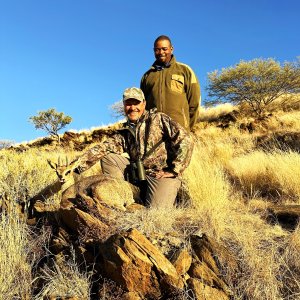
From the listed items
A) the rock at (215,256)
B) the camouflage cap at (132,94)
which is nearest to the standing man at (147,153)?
the camouflage cap at (132,94)

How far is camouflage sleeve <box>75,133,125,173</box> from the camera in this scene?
5.22 m

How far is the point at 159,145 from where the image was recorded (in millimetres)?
5168

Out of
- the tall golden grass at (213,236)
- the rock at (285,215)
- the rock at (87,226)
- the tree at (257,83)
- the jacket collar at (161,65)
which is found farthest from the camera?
the tree at (257,83)

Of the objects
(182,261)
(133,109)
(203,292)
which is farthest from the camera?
(133,109)

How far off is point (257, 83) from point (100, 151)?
65.1 ft

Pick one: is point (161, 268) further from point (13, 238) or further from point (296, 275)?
point (13, 238)

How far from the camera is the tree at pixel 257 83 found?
75.6ft

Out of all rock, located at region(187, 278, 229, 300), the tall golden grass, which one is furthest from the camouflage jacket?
rock, located at region(187, 278, 229, 300)

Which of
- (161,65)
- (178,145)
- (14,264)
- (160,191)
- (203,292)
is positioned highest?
(161,65)

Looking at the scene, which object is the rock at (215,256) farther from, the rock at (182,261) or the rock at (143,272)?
the rock at (143,272)

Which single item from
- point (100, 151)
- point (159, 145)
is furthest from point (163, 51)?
point (100, 151)

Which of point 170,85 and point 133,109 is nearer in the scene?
point 133,109

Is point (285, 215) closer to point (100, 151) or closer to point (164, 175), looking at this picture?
point (164, 175)

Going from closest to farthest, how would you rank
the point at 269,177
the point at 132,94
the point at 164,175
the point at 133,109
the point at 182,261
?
1. the point at 182,261
2. the point at 164,175
3. the point at 132,94
4. the point at 133,109
5. the point at 269,177
